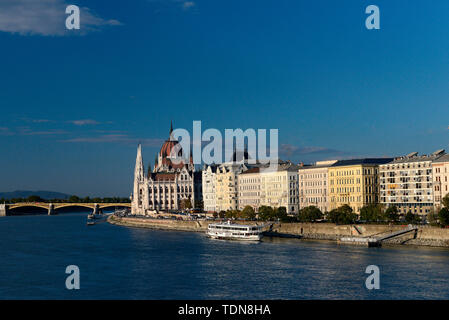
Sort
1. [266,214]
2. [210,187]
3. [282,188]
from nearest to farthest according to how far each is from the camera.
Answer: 1. [266,214]
2. [282,188]
3. [210,187]

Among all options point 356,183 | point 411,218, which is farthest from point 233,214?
point 411,218

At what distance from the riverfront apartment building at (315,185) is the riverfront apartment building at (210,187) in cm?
2979

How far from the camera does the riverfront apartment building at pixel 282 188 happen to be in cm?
9700

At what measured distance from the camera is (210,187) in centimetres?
12488

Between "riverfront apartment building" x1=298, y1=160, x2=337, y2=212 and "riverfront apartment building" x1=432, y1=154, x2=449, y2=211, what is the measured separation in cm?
1943

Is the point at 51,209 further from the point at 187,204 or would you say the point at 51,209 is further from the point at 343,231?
the point at 343,231

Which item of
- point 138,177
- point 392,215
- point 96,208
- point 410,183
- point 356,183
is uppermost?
point 138,177

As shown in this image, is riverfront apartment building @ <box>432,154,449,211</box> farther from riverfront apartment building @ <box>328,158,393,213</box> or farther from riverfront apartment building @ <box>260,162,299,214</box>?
riverfront apartment building @ <box>260,162,299,214</box>

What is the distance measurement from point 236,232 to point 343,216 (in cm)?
1222

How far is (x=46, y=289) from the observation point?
38.1 m

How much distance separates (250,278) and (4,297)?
15.1 m

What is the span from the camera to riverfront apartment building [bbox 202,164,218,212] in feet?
404
